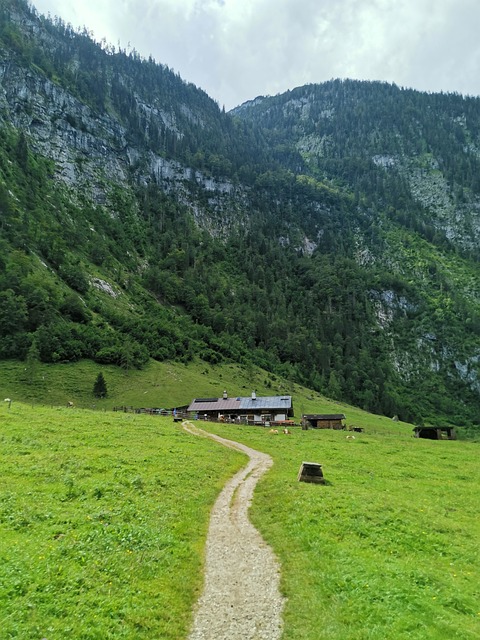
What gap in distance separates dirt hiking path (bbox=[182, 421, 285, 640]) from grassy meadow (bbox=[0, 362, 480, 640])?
40 centimetres

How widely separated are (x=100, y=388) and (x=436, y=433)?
70.7m

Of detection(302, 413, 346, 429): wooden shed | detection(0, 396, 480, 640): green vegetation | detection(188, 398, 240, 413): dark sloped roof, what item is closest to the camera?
detection(0, 396, 480, 640): green vegetation

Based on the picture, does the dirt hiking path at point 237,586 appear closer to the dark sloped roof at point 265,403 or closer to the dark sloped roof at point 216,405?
the dark sloped roof at point 265,403

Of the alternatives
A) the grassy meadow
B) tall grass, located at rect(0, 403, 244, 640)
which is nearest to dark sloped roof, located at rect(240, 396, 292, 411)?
the grassy meadow

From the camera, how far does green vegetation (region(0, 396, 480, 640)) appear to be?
10414 mm

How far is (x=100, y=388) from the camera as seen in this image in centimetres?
8962

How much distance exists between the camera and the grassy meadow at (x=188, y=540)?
411 inches

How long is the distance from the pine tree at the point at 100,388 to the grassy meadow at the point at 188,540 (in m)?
52.1

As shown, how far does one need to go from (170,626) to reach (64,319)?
116 m

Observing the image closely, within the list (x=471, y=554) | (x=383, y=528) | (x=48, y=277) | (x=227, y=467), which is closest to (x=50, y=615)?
(x=383, y=528)

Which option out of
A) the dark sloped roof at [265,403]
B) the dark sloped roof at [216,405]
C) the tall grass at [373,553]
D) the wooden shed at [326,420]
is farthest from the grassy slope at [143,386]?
the tall grass at [373,553]

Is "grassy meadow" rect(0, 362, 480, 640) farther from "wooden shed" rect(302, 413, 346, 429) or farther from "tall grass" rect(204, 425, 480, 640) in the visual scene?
"wooden shed" rect(302, 413, 346, 429)

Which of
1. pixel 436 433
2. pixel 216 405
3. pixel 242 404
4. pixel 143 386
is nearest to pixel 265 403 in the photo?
pixel 242 404

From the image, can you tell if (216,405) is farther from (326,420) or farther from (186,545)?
(186,545)
